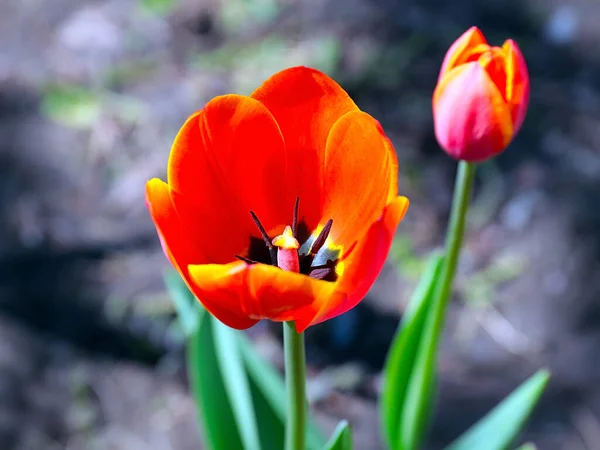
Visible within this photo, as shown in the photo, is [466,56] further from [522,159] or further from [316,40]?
[316,40]

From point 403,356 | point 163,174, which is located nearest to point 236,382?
point 403,356

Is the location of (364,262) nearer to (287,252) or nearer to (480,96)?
(287,252)

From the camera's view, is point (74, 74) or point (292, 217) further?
point (74, 74)

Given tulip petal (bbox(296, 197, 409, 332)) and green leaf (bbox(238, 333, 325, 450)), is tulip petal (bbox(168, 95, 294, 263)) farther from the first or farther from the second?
green leaf (bbox(238, 333, 325, 450))

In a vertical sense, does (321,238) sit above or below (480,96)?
below

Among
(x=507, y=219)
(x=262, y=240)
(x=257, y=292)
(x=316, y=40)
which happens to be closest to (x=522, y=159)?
(x=507, y=219)

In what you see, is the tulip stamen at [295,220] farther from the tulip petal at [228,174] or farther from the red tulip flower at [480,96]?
the red tulip flower at [480,96]
